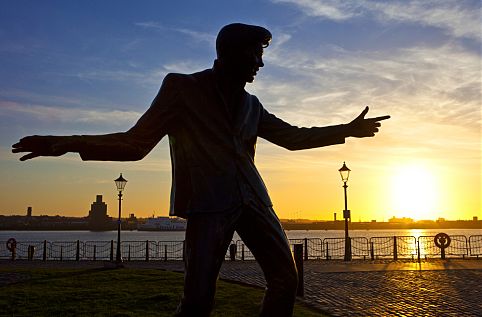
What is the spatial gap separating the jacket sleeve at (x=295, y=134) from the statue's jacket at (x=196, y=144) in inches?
11.6

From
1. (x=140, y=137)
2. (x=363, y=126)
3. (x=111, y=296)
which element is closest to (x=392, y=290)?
(x=111, y=296)

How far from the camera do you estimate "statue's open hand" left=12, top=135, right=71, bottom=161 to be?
2.89 m

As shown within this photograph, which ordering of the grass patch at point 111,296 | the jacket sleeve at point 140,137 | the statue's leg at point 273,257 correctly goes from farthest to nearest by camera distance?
the grass patch at point 111,296, the statue's leg at point 273,257, the jacket sleeve at point 140,137

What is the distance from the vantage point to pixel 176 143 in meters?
3.28

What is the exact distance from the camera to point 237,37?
325cm

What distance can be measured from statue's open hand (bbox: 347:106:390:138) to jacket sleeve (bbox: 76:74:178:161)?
1.25 meters

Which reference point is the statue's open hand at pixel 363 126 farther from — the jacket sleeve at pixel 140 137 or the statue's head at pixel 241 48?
the jacket sleeve at pixel 140 137

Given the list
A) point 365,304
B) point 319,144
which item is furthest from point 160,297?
point 319,144

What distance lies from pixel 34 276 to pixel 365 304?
9.83 meters

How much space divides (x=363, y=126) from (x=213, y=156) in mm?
1152

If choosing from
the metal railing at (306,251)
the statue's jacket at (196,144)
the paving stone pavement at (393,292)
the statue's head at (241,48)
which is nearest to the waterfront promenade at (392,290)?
the paving stone pavement at (393,292)

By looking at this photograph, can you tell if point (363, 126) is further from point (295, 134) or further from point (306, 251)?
point (306, 251)

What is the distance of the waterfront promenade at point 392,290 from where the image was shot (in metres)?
10.8

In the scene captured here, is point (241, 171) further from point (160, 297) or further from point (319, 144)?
point (160, 297)
